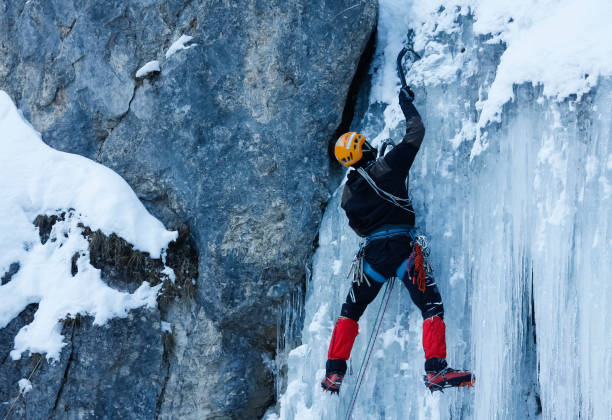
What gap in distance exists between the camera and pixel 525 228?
3.81 m

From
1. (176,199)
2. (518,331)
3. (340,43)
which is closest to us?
(518,331)

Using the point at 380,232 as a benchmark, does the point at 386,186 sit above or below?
above

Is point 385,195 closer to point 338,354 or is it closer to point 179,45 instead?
point 338,354

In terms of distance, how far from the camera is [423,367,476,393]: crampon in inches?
135

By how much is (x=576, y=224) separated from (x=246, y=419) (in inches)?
131

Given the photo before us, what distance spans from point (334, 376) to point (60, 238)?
3110mm

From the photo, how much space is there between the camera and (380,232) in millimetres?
4094

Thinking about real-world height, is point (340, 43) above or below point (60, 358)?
above

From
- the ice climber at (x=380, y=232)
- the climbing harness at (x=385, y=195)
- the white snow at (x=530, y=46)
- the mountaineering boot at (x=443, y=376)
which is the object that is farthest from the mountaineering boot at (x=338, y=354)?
the white snow at (x=530, y=46)

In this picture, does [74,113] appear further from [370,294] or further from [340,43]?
[370,294]

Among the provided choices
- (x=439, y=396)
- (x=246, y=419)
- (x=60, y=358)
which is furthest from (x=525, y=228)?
(x=60, y=358)

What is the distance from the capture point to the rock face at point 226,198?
5.13 m

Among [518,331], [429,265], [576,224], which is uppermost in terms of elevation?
[576,224]

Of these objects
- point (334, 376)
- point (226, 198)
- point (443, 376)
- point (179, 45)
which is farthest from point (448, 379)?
point (179, 45)
